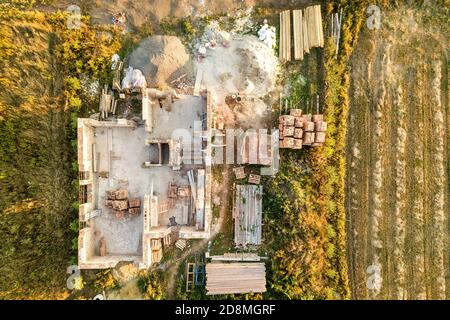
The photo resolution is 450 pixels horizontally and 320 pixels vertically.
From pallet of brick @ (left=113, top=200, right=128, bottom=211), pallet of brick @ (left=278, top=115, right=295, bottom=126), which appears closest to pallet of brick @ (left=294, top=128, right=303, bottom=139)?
pallet of brick @ (left=278, top=115, right=295, bottom=126)

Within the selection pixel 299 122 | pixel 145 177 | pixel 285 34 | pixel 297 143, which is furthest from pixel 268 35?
pixel 145 177

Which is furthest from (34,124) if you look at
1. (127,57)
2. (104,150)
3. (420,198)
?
(420,198)

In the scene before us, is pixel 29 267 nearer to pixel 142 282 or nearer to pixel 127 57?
pixel 142 282

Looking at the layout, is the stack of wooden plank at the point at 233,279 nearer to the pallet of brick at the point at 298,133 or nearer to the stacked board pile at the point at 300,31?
the pallet of brick at the point at 298,133

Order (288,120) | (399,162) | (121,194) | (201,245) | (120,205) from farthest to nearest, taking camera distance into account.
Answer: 1. (399,162)
2. (201,245)
3. (288,120)
4. (121,194)
5. (120,205)

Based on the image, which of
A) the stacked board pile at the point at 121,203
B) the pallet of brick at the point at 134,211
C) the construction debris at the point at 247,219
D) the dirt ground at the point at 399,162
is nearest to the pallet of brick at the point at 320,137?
the dirt ground at the point at 399,162

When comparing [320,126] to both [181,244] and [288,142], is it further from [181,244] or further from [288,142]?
[181,244]
